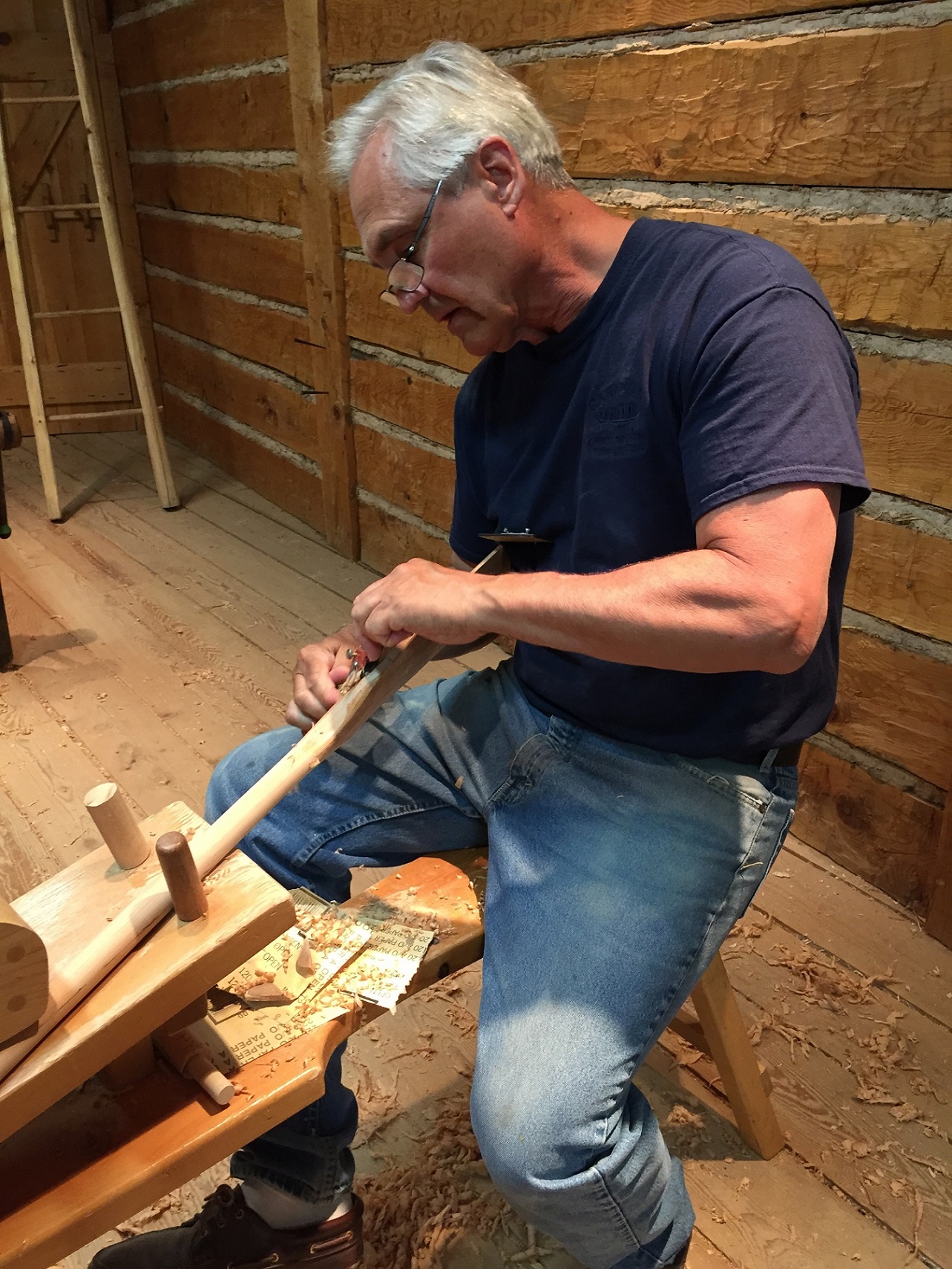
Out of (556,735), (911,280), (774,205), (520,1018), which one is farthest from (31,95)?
(520,1018)

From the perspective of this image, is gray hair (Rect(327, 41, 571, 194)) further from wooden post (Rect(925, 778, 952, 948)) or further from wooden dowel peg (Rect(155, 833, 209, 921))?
wooden post (Rect(925, 778, 952, 948))

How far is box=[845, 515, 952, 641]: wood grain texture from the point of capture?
69.4 inches

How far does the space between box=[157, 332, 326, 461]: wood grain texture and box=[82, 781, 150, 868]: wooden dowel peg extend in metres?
2.76

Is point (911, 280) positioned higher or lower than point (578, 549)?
higher

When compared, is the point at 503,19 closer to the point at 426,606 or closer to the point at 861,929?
the point at 426,606

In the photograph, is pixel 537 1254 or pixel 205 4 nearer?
pixel 537 1254

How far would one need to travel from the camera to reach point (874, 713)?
6.37 ft

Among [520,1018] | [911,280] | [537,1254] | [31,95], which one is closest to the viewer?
[520,1018]

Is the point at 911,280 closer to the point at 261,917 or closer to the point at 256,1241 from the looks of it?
the point at 261,917

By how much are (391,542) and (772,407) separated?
8.23ft

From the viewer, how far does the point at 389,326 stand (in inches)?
121

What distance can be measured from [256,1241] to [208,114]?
155 inches

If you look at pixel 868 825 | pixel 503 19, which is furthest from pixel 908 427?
pixel 503 19

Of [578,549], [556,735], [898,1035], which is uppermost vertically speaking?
[578,549]
